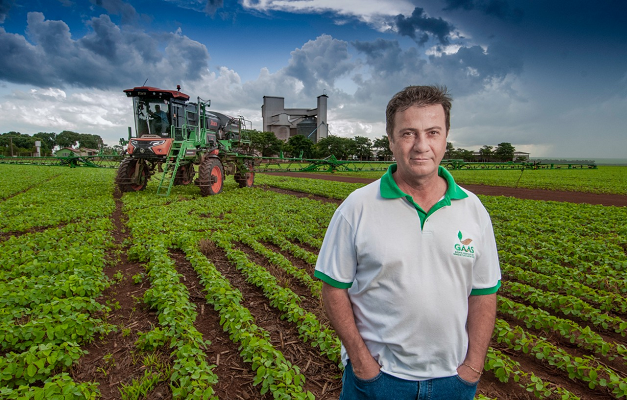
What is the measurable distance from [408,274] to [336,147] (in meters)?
72.2

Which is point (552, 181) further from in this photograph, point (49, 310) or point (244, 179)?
point (49, 310)

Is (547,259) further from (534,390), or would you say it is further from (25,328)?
(25,328)

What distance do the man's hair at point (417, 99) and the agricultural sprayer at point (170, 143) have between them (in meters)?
12.5

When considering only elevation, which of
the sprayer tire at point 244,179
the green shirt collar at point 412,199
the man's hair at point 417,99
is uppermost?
the man's hair at point 417,99

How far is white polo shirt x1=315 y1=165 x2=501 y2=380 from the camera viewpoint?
1.57 metres

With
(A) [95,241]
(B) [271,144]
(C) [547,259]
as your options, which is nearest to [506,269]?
(C) [547,259]

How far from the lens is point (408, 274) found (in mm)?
1560

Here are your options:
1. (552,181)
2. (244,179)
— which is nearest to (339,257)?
(244,179)

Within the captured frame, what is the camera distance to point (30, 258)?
5828 millimetres

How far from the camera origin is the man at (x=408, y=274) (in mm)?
1581

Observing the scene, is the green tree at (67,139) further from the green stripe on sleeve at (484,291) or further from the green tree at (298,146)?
the green stripe on sleeve at (484,291)

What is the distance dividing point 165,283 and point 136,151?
10.3 metres

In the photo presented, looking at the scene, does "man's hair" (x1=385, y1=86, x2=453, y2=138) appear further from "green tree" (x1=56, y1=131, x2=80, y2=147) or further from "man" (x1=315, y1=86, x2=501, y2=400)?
"green tree" (x1=56, y1=131, x2=80, y2=147)

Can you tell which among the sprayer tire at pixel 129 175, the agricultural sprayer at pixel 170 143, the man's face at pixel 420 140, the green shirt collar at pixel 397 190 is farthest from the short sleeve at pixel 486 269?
the sprayer tire at pixel 129 175
